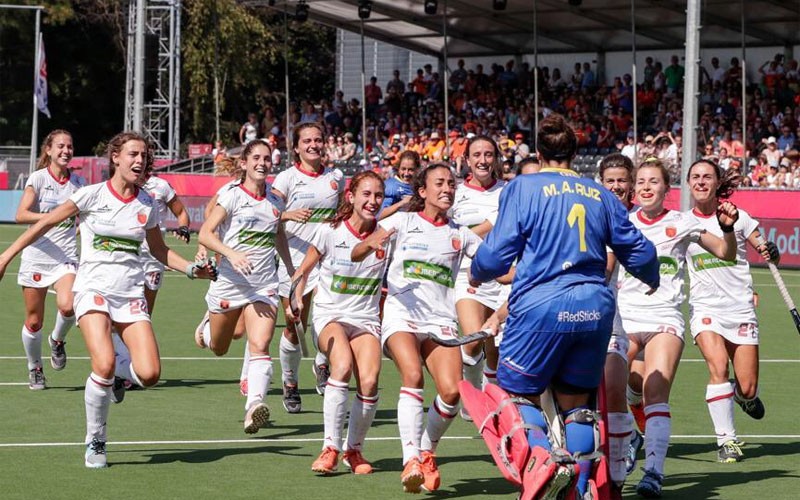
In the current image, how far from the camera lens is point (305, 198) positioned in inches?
487

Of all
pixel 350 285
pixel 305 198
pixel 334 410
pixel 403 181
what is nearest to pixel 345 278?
pixel 350 285

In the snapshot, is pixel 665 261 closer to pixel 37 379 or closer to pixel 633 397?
pixel 633 397

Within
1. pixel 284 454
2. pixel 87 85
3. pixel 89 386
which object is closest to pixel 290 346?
pixel 284 454

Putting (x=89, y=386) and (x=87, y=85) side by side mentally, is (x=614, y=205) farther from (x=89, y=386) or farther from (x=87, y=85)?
(x=87, y=85)

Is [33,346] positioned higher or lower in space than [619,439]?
higher

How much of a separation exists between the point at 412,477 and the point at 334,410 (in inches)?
36.4

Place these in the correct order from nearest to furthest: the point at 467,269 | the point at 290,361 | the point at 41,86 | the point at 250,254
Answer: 1. the point at 250,254
2. the point at 467,269
3. the point at 290,361
4. the point at 41,86

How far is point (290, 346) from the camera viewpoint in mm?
11484

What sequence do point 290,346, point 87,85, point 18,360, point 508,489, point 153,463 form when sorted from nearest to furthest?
point 508,489 → point 153,463 → point 290,346 → point 18,360 → point 87,85

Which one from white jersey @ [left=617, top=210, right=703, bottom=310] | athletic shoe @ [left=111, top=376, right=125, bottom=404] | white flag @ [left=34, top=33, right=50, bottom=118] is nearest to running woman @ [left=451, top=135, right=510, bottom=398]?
white jersey @ [left=617, top=210, right=703, bottom=310]

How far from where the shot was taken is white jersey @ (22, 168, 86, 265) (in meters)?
12.6

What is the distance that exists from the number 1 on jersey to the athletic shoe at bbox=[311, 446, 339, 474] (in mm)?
2642

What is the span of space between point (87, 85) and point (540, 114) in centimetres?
2784

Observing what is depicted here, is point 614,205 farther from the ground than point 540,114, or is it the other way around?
point 540,114
